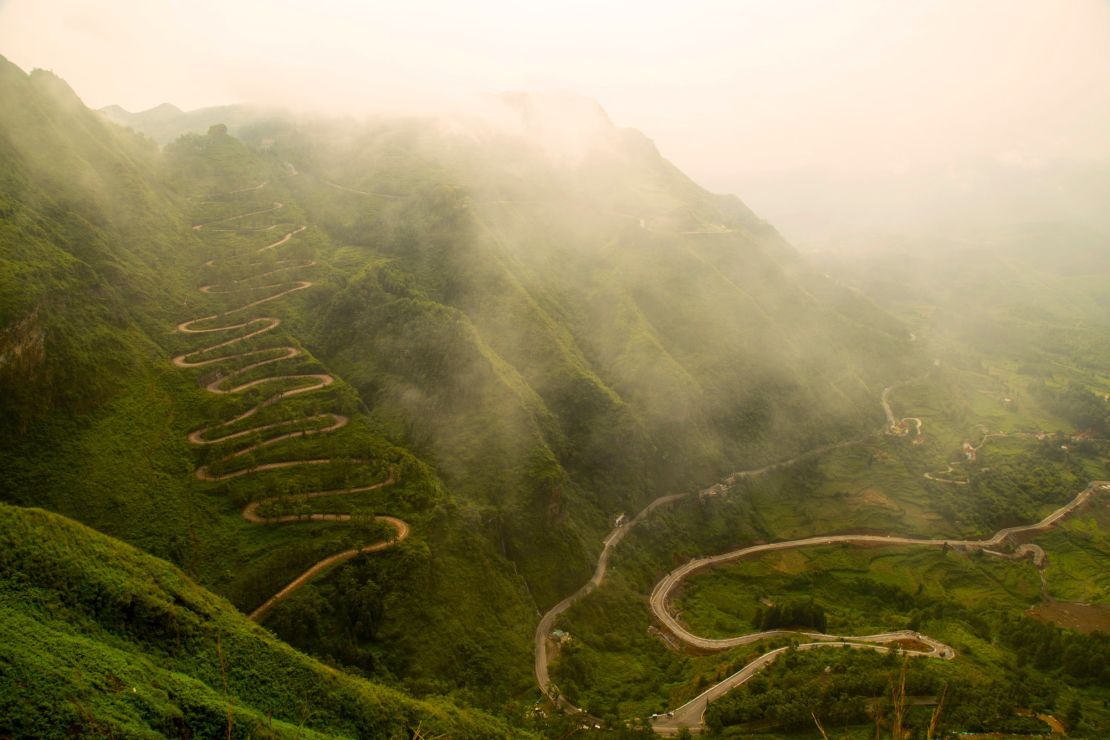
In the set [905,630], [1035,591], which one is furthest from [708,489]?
[1035,591]

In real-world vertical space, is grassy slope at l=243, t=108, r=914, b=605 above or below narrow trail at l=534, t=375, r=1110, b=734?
above

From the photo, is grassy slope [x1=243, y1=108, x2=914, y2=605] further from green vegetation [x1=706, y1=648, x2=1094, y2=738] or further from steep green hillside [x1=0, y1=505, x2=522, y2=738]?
steep green hillside [x1=0, y1=505, x2=522, y2=738]

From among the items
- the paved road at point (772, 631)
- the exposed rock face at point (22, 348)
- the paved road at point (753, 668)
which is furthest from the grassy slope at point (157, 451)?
the paved road at point (772, 631)

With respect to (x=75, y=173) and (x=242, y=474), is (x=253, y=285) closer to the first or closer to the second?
(x=75, y=173)

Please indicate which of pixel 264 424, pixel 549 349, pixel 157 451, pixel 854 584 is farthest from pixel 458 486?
pixel 854 584

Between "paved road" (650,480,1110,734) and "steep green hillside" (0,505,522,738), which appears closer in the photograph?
"steep green hillside" (0,505,522,738)

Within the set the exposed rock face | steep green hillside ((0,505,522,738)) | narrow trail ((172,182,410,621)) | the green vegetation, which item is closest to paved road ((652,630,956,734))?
the green vegetation

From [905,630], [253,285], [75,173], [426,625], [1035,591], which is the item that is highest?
[75,173]
